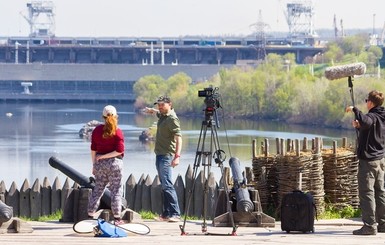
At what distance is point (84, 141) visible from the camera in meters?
66.4

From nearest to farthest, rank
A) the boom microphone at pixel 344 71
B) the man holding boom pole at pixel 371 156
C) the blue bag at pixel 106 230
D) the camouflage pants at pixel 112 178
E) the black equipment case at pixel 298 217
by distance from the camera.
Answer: the blue bag at pixel 106 230 → the man holding boom pole at pixel 371 156 → the black equipment case at pixel 298 217 → the camouflage pants at pixel 112 178 → the boom microphone at pixel 344 71

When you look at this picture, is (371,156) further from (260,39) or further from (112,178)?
(260,39)

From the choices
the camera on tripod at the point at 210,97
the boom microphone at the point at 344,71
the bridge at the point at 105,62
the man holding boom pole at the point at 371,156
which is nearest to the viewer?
the man holding boom pole at the point at 371,156

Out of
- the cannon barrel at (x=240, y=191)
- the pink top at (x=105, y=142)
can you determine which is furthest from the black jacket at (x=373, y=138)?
the pink top at (x=105, y=142)

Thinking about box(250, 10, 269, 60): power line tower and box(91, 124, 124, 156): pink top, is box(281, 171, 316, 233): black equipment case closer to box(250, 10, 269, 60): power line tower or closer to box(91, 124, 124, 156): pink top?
box(91, 124, 124, 156): pink top

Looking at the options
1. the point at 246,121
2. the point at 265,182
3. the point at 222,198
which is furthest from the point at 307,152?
the point at 246,121

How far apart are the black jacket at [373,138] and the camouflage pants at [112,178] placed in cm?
205

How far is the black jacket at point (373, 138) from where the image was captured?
41.0 ft

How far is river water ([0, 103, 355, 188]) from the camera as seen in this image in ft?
139

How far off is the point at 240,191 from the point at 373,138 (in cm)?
172

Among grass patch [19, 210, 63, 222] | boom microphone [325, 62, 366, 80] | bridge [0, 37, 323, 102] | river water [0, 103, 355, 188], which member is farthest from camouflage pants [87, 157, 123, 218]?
bridge [0, 37, 323, 102]

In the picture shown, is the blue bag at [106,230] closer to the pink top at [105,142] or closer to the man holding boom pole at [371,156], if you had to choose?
the pink top at [105,142]

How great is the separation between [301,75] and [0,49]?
8024 cm

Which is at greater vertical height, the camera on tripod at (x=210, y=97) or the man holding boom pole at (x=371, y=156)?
the camera on tripod at (x=210, y=97)
